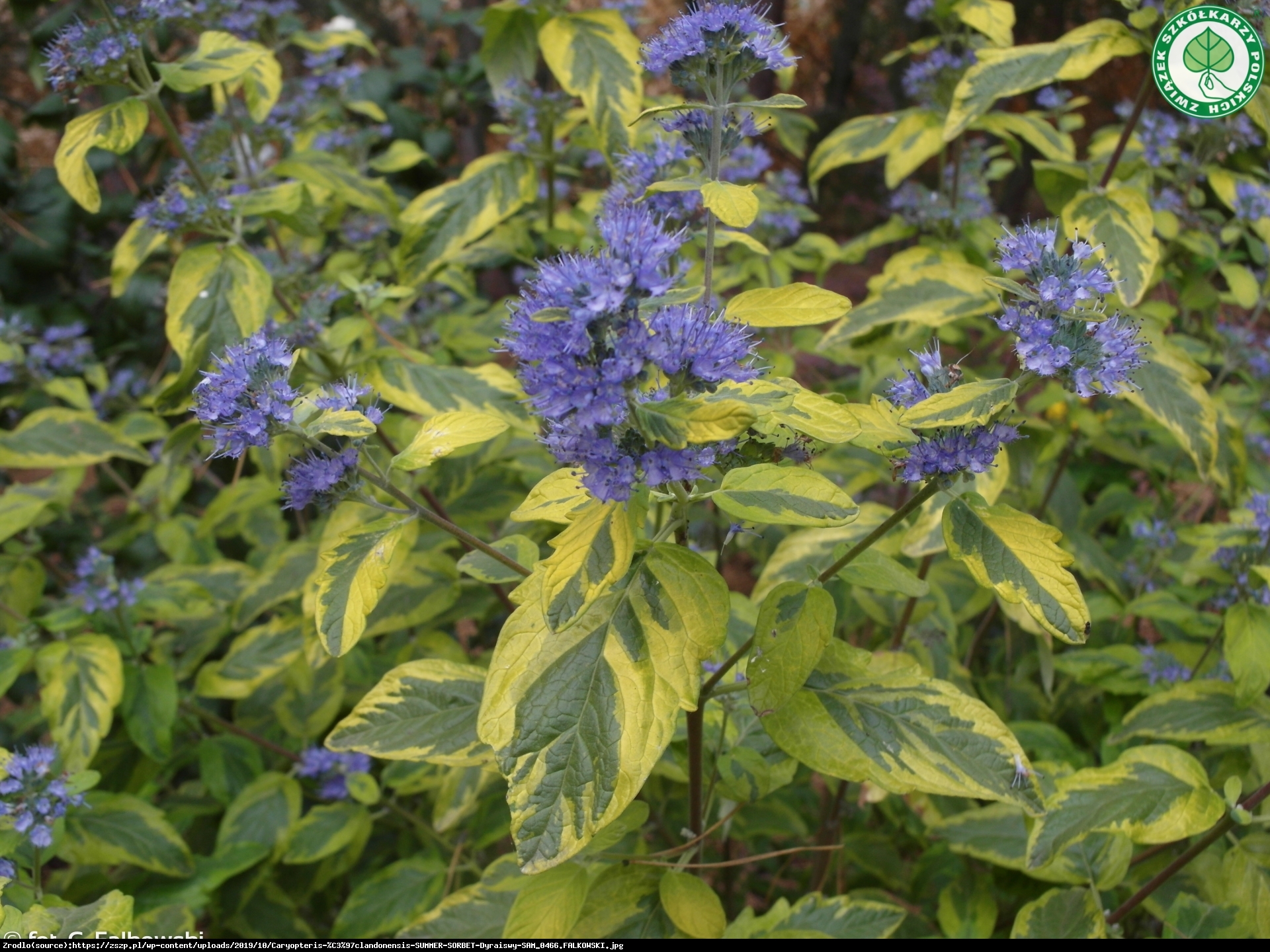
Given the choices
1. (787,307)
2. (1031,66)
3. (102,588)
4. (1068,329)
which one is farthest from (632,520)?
(102,588)

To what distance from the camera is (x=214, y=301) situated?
1.85 m

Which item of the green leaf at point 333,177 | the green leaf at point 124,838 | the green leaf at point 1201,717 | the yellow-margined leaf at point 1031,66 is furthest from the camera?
the green leaf at point 333,177

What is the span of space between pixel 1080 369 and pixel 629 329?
0.56m

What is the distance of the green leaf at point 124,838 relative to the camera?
188 centimetres

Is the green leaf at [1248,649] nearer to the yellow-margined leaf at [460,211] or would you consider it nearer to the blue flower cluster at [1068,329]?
the blue flower cluster at [1068,329]

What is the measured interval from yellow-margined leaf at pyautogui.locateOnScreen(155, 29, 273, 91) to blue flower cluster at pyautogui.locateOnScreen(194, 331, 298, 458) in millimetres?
929

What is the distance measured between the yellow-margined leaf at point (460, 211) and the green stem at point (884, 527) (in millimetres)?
1313

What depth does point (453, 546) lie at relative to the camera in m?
2.38

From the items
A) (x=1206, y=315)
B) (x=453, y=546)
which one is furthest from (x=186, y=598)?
(x=1206, y=315)

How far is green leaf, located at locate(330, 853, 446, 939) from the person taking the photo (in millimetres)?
1914

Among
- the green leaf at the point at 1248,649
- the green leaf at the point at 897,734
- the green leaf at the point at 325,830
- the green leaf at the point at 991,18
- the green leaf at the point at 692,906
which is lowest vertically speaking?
the green leaf at the point at 325,830

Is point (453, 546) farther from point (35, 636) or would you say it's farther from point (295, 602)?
point (35, 636)

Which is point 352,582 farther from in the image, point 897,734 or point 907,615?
point 907,615

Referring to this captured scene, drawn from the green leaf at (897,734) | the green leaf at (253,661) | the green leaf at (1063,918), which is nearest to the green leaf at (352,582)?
the green leaf at (897,734)
